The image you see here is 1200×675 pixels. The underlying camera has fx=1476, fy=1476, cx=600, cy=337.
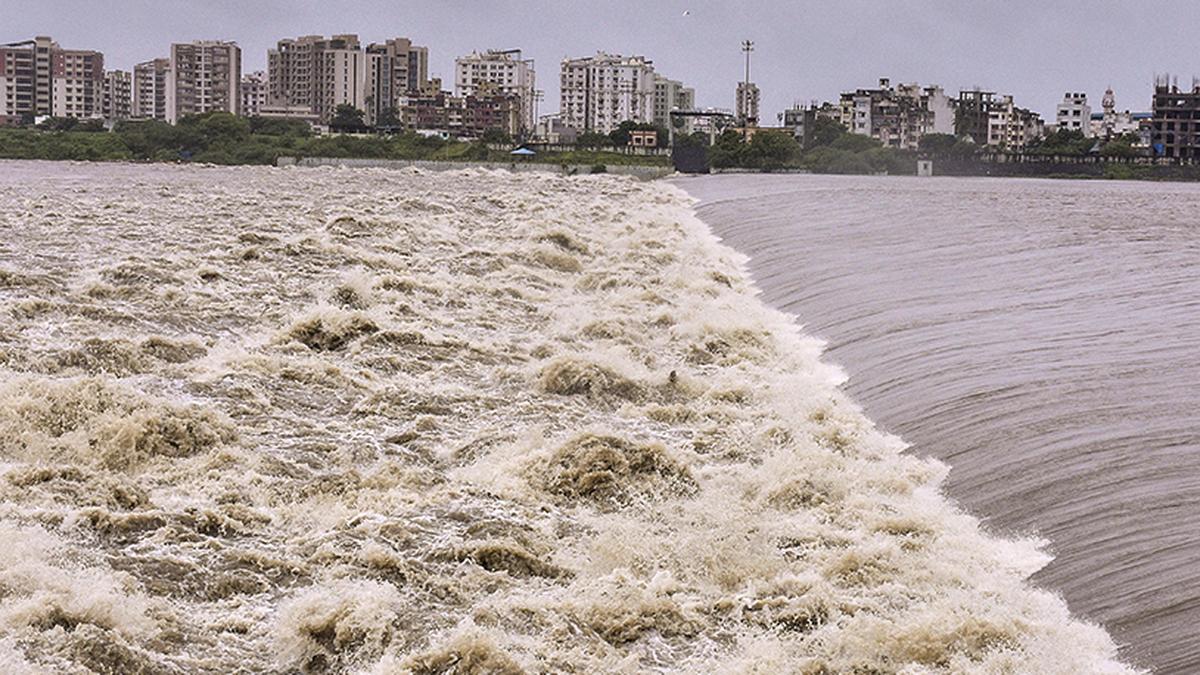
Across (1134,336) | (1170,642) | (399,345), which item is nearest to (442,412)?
(399,345)

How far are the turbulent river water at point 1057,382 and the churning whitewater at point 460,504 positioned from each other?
0.95ft

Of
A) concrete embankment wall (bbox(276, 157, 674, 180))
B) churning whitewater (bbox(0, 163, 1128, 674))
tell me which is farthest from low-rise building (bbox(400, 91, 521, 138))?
churning whitewater (bbox(0, 163, 1128, 674))

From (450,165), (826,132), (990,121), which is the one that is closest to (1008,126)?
(990,121)

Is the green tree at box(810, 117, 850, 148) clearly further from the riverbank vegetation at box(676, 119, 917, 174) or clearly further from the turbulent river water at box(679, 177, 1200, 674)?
the turbulent river water at box(679, 177, 1200, 674)

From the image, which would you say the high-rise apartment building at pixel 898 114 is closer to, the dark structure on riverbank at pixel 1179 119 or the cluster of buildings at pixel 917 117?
the cluster of buildings at pixel 917 117

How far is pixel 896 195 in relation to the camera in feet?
159

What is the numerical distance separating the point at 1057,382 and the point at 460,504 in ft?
15.5

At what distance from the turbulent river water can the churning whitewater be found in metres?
0.29

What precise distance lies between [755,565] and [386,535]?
2139mm

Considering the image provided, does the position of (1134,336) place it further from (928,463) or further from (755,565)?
(755,565)

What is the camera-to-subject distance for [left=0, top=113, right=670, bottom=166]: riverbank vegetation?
103 m

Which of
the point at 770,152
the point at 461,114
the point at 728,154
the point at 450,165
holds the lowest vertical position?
the point at 450,165

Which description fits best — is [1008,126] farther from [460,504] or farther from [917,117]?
[460,504]

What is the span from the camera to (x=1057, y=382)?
36.4ft
